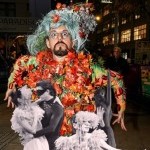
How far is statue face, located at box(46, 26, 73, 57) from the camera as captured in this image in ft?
14.0

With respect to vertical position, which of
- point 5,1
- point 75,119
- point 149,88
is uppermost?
point 5,1

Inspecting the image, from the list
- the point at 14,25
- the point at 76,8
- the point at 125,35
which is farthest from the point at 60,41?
the point at 125,35

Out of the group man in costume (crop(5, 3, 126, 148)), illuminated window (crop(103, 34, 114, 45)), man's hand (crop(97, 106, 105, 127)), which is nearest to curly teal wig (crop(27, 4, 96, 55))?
man in costume (crop(5, 3, 126, 148))

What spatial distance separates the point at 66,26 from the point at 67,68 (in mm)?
429

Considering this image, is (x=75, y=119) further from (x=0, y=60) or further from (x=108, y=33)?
(x=108, y=33)

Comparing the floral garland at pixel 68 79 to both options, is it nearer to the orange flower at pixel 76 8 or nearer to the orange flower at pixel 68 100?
the orange flower at pixel 68 100

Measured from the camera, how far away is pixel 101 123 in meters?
4.13

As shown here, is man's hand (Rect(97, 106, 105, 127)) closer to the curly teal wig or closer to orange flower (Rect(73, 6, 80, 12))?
the curly teal wig

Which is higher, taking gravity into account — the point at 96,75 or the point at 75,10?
the point at 75,10

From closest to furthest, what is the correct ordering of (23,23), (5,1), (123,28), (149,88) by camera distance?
(149,88)
(23,23)
(5,1)
(123,28)

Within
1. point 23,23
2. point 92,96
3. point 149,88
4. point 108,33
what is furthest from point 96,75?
point 108,33

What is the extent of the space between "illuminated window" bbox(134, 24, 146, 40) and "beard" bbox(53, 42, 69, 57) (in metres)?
59.7

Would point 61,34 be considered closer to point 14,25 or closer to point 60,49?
point 60,49

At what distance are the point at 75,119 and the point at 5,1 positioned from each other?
34.2 meters
